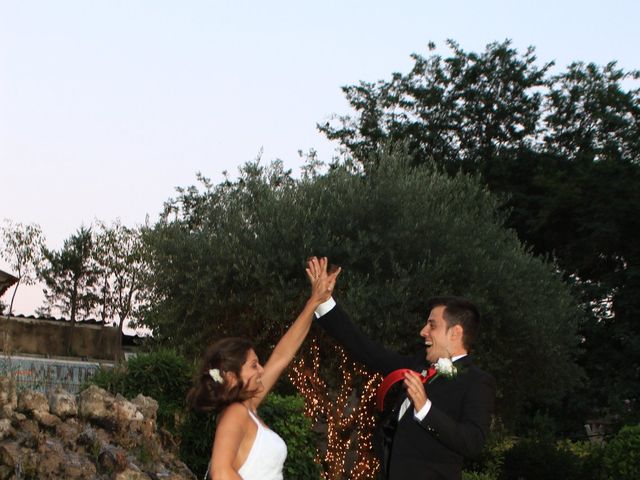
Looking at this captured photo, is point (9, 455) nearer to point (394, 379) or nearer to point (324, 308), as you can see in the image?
point (324, 308)

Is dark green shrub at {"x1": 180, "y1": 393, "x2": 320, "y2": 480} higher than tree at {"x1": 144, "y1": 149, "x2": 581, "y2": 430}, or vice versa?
tree at {"x1": 144, "y1": 149, "x2": 581, "y2": 430}

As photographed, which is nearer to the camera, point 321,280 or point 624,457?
point 321,280

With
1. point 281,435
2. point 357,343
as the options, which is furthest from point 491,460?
point 357,343

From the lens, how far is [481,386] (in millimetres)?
5953

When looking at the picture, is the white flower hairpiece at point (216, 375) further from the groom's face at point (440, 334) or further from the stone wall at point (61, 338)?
the stone wall at point (61, 338)

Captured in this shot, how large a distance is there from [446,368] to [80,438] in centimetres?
605

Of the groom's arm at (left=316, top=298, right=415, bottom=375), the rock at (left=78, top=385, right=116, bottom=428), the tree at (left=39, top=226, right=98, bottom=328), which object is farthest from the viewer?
the tree at (left=39, top=226, right=98, bottom=328)

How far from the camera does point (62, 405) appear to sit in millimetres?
10984

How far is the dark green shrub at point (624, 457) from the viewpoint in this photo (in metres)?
19.0

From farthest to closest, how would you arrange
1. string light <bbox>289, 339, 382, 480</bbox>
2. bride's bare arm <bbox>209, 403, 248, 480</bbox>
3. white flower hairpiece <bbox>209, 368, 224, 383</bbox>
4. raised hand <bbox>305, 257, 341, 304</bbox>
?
1. string light <bbox>289, 339, 382, 480</bbox>
2. raised hand <bbox>305, 257, 341, 304</bbox>
3. white flower hairpiece <bbox>209, 368, 224, 383</bbox>
4. bride's bare arm <bbox>209, 403, 248, 480</bbox>

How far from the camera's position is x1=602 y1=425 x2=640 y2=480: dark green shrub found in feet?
62.5

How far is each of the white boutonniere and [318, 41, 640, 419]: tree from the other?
23.2 m

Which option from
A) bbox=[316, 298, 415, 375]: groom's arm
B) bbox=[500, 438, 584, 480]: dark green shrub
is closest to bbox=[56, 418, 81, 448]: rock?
bbox=[316, 298, 415, 375]: groom's arm

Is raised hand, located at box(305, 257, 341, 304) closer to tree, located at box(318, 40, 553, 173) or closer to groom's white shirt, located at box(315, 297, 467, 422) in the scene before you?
groom's white shirt, located at box(315, 297, 467, 422)
